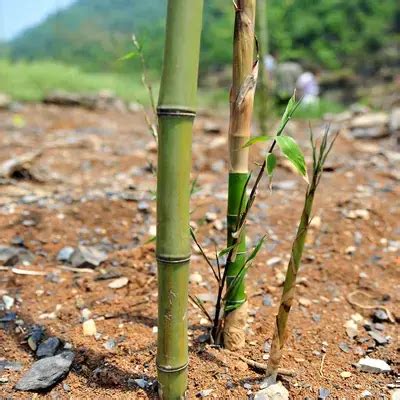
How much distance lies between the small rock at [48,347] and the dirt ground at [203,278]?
27 mm

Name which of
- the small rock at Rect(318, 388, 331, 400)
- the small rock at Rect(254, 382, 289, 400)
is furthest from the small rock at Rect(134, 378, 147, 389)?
the small rock at Rect(318, 388, 331, 400)

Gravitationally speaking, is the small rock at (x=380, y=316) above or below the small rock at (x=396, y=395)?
above

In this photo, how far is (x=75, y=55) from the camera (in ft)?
71.0

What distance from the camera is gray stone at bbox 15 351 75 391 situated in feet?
3.39

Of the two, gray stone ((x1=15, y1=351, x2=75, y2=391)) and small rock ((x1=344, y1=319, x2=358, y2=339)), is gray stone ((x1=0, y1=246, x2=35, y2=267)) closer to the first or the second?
gray stone ((x1=15, y1=351, x2=75, y2=391))

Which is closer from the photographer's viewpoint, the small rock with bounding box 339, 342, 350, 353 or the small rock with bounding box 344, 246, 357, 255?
the small rock with bounding box 339, 342, 350, 353

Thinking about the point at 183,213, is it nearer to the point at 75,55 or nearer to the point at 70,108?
the point at 70,108

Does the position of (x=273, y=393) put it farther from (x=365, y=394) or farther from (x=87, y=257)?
(x=87, y=257)

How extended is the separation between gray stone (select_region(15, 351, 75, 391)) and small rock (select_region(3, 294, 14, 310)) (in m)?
0.31

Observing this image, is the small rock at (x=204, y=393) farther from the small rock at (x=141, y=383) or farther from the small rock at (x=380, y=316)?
the small rock at (x=380, y=316)

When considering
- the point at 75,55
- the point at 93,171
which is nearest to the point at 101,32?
the point at 75,55

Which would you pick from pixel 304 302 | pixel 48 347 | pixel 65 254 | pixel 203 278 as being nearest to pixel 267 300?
pixel 304 302

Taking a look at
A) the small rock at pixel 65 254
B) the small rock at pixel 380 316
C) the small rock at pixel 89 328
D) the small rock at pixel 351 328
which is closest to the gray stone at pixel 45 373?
the small rock at pixel 89 328

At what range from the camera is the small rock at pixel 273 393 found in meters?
0.99
